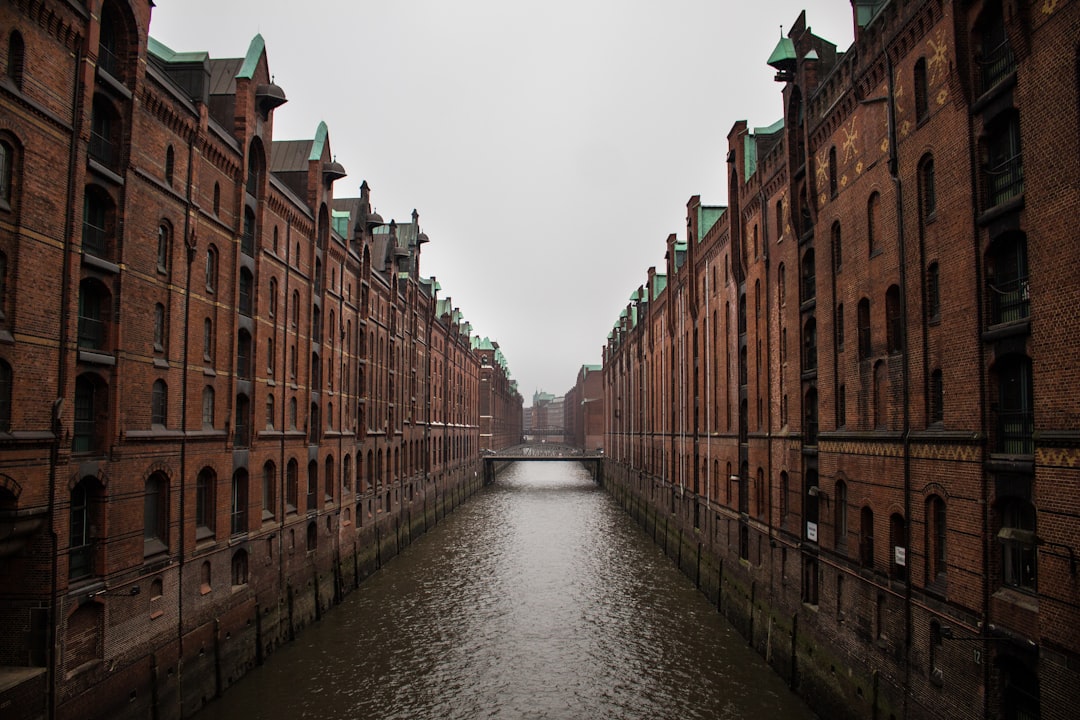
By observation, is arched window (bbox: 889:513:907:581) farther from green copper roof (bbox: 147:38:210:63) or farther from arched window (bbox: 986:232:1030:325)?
green copper roof (bbox: 147:38:210:63)

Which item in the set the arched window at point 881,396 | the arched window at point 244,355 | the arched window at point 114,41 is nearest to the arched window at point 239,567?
the arched window at point 244,355

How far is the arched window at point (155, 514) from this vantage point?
16672mm

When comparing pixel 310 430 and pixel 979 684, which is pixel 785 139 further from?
pixel 310 430

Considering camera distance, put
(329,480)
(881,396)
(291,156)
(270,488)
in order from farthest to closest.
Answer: (329,480)
(291,156)
(270,488)
(881,396)

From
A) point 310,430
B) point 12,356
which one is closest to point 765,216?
point 310,430

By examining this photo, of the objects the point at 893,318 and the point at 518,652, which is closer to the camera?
the point at 893,318

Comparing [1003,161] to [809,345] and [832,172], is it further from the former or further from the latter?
[809,345]

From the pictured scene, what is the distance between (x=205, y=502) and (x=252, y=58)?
1321cm

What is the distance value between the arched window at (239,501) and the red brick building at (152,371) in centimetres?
9

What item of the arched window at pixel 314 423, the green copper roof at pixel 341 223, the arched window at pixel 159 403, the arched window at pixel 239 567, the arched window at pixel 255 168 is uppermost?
the green copper roof at pixel 341 223

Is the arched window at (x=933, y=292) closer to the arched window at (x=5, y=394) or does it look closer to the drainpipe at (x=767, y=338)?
the drainpipe at (x=767, y=338)

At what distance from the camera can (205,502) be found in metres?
19.9

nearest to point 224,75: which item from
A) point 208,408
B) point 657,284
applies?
point 208,408

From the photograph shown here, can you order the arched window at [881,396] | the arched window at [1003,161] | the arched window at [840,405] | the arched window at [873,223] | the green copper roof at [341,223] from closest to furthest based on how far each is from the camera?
the arched window at [1003,161] → the arched window at [881,396] → the arched window at [873,223] → the arched window at [840,405] → the green copper roof at [341,223]
